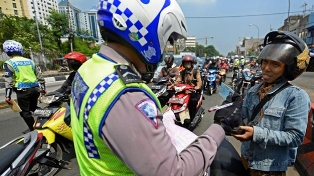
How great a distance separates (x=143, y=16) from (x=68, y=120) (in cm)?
234

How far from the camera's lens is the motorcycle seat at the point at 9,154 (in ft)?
4.64

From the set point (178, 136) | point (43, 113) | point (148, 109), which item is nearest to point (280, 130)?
point (178, 136)

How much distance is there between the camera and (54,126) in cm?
254

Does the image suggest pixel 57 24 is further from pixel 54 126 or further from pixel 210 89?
pixel 54 126

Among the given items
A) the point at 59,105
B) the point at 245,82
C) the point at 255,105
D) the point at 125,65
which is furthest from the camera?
the point at 245,82

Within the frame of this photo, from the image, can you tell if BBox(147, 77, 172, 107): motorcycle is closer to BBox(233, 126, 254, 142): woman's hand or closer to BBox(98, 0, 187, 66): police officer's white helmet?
BBox(233, 126, 254, 142): woman's hand

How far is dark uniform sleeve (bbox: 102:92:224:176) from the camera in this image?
1.89 feet

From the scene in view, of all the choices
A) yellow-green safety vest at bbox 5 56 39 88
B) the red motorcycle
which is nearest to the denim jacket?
the red motorcycle

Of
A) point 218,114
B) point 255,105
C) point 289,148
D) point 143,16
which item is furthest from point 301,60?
point 143,16

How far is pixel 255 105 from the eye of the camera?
56.6 inches

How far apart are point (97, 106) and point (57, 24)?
3479 cm

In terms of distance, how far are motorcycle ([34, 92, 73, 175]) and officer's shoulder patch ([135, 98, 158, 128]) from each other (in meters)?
2.34

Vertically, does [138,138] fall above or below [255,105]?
above

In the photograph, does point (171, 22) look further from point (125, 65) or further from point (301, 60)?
point (301, 60)
